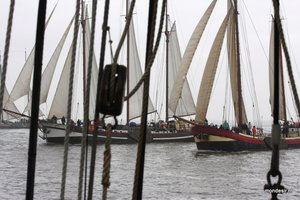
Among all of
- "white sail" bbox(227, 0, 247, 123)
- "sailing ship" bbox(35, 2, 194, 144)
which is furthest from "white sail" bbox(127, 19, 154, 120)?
"white sail" bbox(227, 0, 247, 123)

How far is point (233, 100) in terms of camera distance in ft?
96.8

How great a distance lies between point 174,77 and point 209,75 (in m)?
15.1

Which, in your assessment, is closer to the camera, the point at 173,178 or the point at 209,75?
the point at 173,178

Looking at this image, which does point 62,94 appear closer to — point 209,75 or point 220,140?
point 209,75

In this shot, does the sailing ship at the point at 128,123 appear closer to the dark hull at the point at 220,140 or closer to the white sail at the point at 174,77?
the white sail at the point at 174,77

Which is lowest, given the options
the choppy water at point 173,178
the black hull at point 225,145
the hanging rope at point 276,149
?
the choppy water at point 173,178

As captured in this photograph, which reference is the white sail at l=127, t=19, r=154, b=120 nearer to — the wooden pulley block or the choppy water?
the choppy water

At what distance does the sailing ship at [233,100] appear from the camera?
28641mm

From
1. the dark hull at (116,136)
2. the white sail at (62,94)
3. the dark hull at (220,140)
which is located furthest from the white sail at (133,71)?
the dark hull at (220,140)

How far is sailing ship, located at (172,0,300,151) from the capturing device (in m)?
28.6

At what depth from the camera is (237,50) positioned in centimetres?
2848

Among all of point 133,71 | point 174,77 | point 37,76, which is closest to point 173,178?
point 37,76

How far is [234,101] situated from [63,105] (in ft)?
42.3

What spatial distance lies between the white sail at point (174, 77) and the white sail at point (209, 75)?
1115 centimetres
